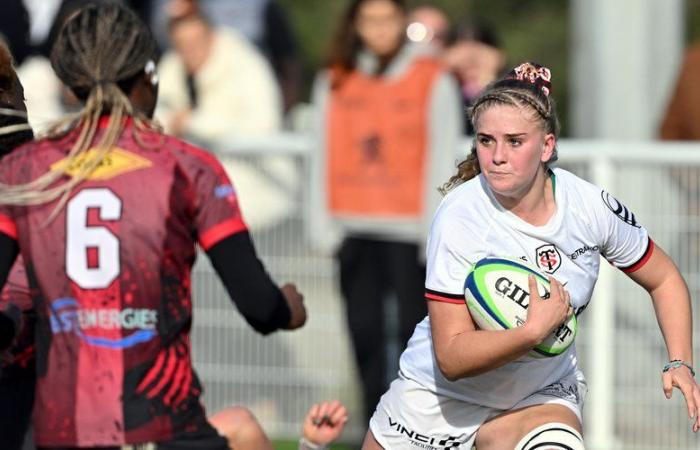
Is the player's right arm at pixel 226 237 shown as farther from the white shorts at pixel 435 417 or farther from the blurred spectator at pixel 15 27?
the blurred spectator at pixel 15 27

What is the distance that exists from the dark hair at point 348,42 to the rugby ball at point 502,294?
388cm

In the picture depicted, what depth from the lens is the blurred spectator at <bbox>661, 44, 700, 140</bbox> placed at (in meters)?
9.12

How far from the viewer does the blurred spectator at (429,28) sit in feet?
31.6

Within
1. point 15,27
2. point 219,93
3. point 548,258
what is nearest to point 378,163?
point 219,93

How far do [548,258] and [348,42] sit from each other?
12.6 feet

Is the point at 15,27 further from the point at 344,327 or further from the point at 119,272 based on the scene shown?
the point at 119,272

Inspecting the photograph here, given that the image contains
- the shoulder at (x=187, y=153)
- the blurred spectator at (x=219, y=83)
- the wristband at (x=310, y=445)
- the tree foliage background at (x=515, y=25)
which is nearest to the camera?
the shoulder at (x=187, y=153)

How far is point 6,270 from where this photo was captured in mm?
4676

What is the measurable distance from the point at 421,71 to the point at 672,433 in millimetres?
2494

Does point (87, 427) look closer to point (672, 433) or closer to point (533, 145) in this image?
point (533, 145)

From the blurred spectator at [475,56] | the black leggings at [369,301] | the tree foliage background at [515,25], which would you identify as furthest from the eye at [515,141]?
A: the tree foliage background at [515,25]

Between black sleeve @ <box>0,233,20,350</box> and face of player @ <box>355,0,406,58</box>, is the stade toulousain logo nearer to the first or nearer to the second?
black sleeve @ <box>0,233,20,350</box>

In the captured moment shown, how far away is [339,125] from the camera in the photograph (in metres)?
8.57

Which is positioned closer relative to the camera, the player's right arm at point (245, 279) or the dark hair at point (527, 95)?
the player's right arm at point (245, 279)
